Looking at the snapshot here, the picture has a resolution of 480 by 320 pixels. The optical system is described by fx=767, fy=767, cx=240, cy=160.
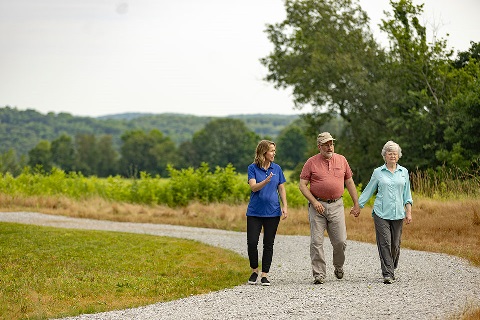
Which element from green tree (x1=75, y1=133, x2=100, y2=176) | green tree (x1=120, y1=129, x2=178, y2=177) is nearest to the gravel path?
green tree (x1=120, y1=129, x2=178, y2=177)

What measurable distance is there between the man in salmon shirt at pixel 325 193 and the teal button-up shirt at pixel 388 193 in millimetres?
344

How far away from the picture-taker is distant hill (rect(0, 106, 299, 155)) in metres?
135

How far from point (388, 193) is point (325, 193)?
96 centimetres

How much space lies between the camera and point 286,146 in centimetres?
9131

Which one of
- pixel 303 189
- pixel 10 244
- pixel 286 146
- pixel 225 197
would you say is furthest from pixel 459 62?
pixel 286 146

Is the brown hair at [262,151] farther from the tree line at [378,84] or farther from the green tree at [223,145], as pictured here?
the green tree at [223,145]

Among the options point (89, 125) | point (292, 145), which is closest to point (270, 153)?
point (292, 145)

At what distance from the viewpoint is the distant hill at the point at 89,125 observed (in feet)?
444

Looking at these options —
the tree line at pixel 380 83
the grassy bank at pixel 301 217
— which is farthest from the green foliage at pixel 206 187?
the tree line at pixel 380 83

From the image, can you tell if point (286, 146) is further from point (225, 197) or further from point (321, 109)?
point (225, 197)

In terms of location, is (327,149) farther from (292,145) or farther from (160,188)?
(292,145)

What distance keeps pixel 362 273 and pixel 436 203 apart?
8806 millimetres

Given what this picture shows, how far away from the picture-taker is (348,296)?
34.4 feet

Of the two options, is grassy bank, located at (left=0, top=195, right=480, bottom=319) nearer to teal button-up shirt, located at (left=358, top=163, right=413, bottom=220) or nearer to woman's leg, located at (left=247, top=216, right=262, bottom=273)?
woman's leg, located at (left=247, top=216, right=262, bottom=273)
